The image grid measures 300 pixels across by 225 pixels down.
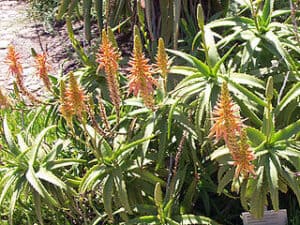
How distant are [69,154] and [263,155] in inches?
39.3

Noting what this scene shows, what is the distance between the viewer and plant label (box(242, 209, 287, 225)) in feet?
7.06

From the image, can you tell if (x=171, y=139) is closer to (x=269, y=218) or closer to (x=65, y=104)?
(x=269, y=218)

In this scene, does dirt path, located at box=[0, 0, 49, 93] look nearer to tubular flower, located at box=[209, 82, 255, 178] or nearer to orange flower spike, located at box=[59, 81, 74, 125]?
orange flower spike, located at box=[59, 81, 74, 125]

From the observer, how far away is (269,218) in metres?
2.17

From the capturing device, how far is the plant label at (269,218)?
2.15 metres

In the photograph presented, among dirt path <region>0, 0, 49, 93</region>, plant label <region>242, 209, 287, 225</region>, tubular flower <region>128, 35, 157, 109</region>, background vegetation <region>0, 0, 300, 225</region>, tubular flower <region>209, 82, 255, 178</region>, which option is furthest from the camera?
dirt path <region>0, 0, 49, 93</region>

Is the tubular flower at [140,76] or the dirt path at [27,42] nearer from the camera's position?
the tubular flower at [140,76]

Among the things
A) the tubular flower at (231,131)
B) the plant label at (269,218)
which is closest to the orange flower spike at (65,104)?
the tubular flower at (231,131)

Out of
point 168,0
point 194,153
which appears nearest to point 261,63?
point 194,153

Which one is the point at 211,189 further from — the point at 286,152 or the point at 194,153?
the point at 286,152

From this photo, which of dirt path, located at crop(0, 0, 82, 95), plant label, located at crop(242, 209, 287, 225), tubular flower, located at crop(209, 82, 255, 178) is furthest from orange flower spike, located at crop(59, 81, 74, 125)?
dirt path, located at crop(0, 0, 82, 95)

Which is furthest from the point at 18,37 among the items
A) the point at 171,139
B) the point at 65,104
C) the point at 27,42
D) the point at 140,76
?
the point at 140,76

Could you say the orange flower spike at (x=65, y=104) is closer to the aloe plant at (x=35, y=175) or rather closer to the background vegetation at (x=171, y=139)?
the background vegetation at (x=171, y=139)

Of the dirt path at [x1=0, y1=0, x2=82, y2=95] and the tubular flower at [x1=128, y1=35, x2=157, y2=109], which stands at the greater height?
the tubular flower at [x1=128, y1=35, x2=157, y2=109]
